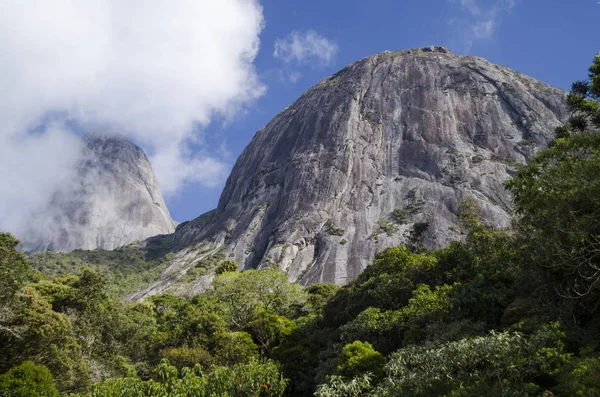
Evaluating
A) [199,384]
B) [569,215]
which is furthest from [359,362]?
[569,215]

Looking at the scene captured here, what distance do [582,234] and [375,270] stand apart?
77.8 feet

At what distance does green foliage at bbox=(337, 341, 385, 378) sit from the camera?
62.3 ft

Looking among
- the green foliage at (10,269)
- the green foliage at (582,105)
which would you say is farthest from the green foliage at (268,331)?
the green foliage at (582,105)

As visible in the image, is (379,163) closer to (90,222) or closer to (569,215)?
(569,215)

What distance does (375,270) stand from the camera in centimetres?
3388

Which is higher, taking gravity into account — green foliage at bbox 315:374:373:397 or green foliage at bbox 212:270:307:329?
green foliage at bbox 212:270:307:329

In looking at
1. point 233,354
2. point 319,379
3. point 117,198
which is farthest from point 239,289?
point 117,198

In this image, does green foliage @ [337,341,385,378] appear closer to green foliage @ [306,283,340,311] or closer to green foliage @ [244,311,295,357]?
green foliage @ [244,311,295,357]

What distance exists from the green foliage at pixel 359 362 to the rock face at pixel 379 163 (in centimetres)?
5479

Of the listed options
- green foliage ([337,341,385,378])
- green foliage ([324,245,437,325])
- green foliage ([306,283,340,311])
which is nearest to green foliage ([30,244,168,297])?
green foliage ([306,283,340,311])

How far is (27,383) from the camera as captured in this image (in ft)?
48.5

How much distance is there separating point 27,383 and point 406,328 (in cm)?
1790

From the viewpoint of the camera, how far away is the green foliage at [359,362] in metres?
19.0

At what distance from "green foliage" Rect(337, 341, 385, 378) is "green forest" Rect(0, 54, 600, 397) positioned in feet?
0.26
